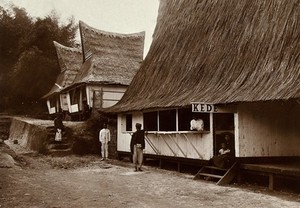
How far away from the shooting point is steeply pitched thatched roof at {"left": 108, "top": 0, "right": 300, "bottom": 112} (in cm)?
1208

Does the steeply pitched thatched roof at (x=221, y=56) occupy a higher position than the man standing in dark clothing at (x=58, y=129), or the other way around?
the steeply pitched thatched roof at (x=221, y=56)

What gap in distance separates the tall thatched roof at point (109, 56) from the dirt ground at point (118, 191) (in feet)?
37.9

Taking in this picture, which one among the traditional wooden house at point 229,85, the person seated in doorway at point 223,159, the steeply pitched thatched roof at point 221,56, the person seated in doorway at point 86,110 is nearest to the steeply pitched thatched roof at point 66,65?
the person seated in doorway at point 86,110

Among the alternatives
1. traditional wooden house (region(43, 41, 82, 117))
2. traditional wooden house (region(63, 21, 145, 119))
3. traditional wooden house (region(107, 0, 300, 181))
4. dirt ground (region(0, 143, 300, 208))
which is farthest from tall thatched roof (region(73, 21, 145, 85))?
dirt ground (region(0, 143, 300, 208))

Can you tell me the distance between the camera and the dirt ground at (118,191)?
371 inches

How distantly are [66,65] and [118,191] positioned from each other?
24200 millimetres

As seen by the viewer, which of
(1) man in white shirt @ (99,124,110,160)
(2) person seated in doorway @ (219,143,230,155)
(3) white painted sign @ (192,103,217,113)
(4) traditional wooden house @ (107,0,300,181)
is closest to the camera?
(4) traditional wooden house @ (107,0,300,181)

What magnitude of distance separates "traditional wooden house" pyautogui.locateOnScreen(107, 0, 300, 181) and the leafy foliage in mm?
18747

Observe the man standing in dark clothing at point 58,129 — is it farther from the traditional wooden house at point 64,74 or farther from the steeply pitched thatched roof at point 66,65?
the steeply pitched thatched roof at point 66,65

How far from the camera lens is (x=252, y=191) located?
37.0 ft

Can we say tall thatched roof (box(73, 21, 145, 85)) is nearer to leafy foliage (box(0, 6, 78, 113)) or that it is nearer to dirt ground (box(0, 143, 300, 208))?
leafy foliage (box(0, 6, 78, 113))

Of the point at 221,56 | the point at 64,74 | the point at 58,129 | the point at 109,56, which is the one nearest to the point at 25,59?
the point at 64,74

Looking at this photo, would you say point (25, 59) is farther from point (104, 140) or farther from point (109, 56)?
point (104, 140)

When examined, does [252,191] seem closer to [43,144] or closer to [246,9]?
[246,9]
